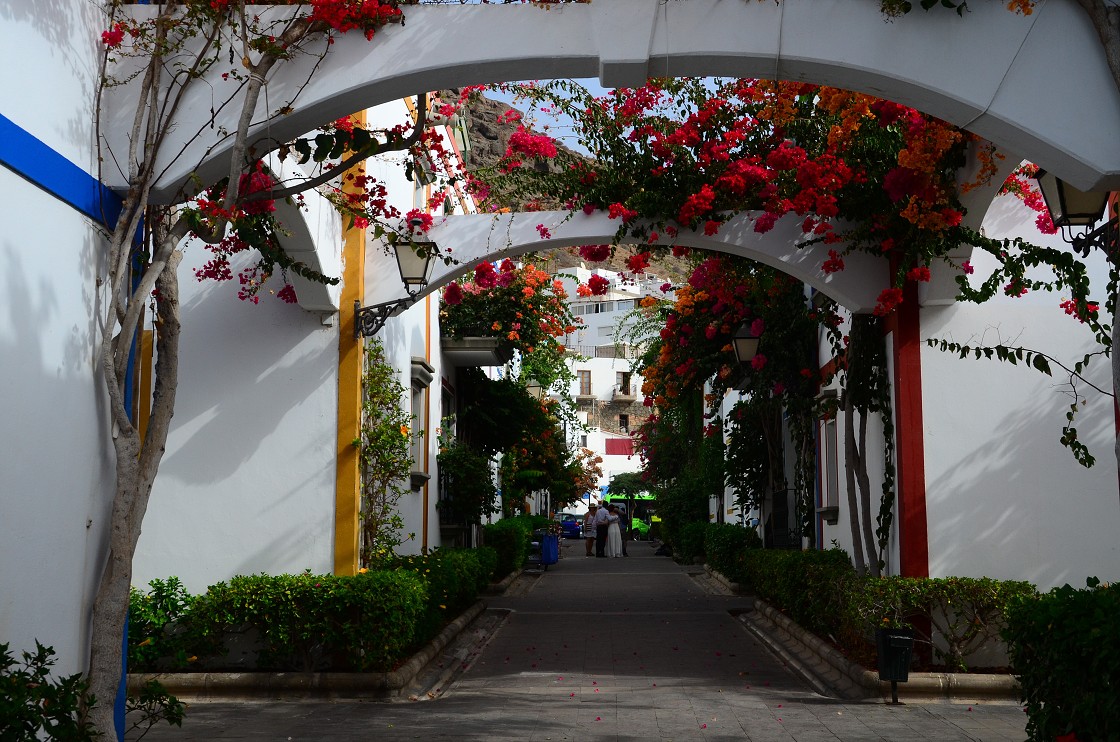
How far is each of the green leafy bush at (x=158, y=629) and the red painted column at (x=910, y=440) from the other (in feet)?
19.1

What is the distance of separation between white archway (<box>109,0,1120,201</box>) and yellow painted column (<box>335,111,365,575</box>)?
15.2ft

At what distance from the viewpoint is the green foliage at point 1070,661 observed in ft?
14.1

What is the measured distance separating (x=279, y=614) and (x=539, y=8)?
5.55 meters

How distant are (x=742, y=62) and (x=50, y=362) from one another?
3.41 m

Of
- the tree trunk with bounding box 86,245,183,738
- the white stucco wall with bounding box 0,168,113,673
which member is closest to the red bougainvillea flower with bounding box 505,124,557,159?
the tree trunk with bounding box 86,245,183,738

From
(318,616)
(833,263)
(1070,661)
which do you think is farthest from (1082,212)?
(318,616)

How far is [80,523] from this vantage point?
5180 millimetres

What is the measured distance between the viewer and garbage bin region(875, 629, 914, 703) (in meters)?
8.47

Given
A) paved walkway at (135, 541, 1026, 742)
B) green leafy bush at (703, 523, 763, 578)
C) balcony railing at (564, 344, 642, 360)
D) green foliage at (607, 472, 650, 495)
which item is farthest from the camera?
balcony railing at (564, 344, 642, 360)

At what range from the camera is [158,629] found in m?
9.39

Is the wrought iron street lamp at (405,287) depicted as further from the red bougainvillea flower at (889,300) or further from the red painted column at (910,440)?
the red painted column at (910,440)

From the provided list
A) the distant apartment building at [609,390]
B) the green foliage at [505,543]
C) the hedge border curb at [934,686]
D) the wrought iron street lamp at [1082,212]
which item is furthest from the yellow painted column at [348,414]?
the distant apartment building at [609,390]

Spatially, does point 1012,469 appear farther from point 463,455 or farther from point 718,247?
point 463,455

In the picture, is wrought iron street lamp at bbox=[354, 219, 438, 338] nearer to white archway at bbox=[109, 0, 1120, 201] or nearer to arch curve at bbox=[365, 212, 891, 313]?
arch curve at bbox=[365, 212, 891, 313]
